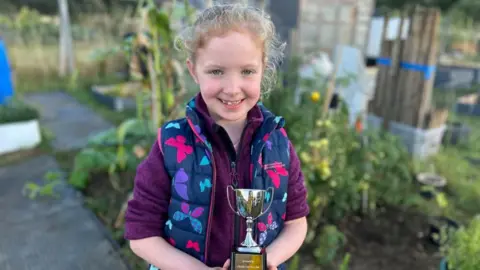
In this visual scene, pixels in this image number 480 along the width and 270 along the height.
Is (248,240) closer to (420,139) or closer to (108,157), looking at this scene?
(108,157)

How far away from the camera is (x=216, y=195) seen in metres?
1.20

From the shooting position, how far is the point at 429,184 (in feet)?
12.0

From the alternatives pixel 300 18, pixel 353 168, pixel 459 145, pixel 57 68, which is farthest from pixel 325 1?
pixel 57 68

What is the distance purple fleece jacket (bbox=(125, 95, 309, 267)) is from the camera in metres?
1.17

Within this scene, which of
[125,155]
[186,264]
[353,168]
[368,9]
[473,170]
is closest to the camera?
[186,264]

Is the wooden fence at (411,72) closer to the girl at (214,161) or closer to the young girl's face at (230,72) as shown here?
the girl at (214,161)

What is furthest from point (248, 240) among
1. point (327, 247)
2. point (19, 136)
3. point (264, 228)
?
point (19, 136)

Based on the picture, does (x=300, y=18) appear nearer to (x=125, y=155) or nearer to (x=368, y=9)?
(x=368, y=9)

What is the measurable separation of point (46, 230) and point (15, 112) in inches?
91.1

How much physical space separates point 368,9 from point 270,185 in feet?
17.6

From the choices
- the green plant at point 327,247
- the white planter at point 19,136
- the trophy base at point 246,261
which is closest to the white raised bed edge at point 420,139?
the green plant at point 327,247

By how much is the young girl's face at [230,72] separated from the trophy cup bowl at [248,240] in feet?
0.80

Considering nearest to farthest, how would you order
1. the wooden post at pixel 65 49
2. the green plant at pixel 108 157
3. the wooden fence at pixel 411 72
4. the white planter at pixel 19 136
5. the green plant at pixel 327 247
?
the green plant at pixel 327 247
the green plant at pixel 108 157
the wooden fence at pixel 411 72
the white planter at pixel 19 136
the wooden post at pixel 65 49

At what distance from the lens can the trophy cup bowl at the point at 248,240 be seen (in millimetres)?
1021
